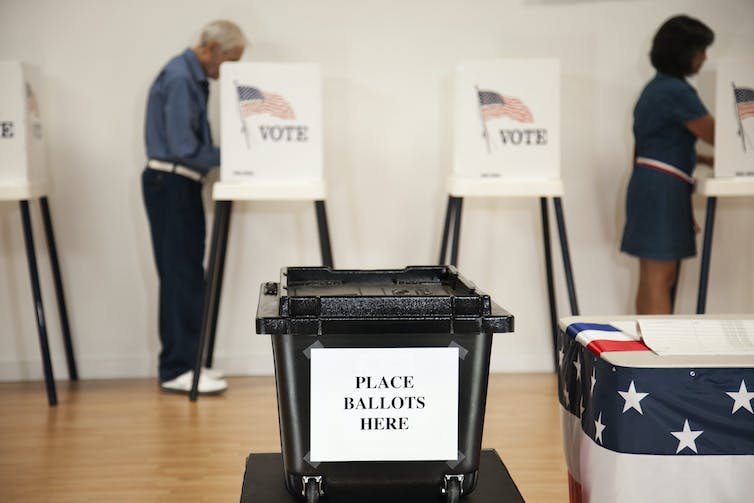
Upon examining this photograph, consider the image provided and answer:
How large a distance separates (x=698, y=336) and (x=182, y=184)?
259 centimetres

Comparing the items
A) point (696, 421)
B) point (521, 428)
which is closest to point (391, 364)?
point (696, 421)

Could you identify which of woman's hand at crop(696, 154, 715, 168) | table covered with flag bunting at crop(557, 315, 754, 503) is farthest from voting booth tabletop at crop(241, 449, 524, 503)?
woman's hand at crop(696, 154, 715, 168)

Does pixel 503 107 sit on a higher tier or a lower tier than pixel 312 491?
higher

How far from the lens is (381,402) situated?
1.65 metres

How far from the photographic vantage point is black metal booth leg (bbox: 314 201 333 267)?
3777 millimetres

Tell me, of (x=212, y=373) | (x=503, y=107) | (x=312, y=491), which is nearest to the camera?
(x=312, y=491)

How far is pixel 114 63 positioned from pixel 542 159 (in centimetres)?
196

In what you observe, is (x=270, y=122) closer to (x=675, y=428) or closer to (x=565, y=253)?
(x=565, y=253)

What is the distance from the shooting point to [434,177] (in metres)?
4.29

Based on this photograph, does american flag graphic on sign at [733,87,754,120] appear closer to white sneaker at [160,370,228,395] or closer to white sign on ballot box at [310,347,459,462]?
white sneaker at [160,370,228,395]

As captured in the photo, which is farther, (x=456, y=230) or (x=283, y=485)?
(x=456, y=230)

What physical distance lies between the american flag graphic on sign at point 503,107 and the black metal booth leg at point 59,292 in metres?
1.96

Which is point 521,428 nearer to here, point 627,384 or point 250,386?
point 250,386

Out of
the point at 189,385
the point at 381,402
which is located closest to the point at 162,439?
the point at 189,385
